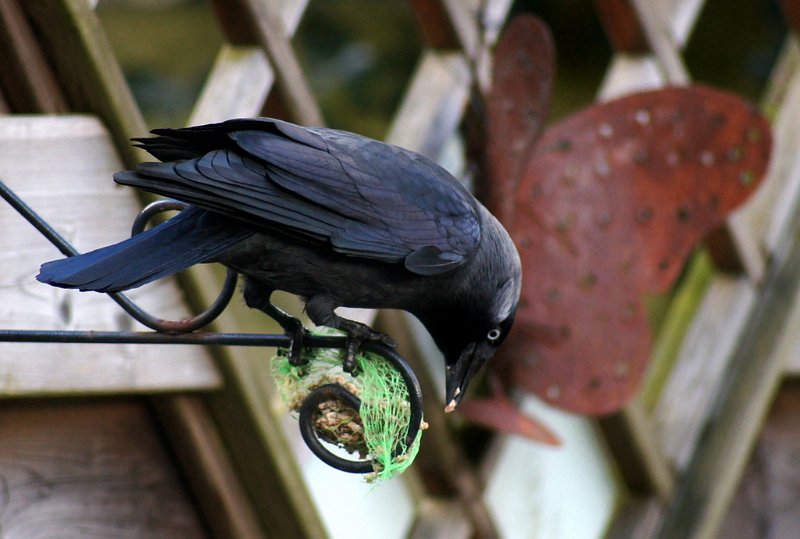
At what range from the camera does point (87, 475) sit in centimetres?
210

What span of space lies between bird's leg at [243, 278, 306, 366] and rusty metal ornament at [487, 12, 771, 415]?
1.00 meters

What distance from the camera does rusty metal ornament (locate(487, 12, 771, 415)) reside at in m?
2.45

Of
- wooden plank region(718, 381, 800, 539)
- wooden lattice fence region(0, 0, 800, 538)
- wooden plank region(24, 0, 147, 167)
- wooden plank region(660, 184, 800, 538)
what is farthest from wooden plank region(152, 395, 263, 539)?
wooden plank region(718, 381, 800, 539)

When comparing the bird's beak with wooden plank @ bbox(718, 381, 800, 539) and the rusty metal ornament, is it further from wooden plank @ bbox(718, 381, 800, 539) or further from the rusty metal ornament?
wooden plank @ bbox(718, 381, 800, 539)

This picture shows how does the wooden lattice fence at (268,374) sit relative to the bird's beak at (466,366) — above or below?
below

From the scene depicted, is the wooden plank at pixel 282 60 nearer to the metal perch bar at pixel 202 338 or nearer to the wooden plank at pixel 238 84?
the wooden plank at pixel 238 84

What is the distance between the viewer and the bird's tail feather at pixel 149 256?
1.24 meters

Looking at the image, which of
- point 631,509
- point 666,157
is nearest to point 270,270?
point 666,157

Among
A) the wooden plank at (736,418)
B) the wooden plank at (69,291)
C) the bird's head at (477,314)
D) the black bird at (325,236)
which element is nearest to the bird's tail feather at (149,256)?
the black bird at (325,236)

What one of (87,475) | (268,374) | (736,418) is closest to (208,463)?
(87,475)

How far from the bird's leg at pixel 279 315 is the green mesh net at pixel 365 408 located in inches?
1.2

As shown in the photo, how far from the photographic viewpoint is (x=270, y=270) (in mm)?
1468

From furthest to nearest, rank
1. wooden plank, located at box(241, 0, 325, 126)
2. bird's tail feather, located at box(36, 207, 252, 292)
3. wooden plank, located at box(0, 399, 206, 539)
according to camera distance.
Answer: wooden plank, located at box(241, 0, 325, 126), wooden plank, located at box(0, 399, 206, 539), bird's tail feather, located at box(36, 207, 252, 292)

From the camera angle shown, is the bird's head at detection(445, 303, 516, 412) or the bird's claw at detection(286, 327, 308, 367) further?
the bird's head at detection(445, 303, 516, 412)
